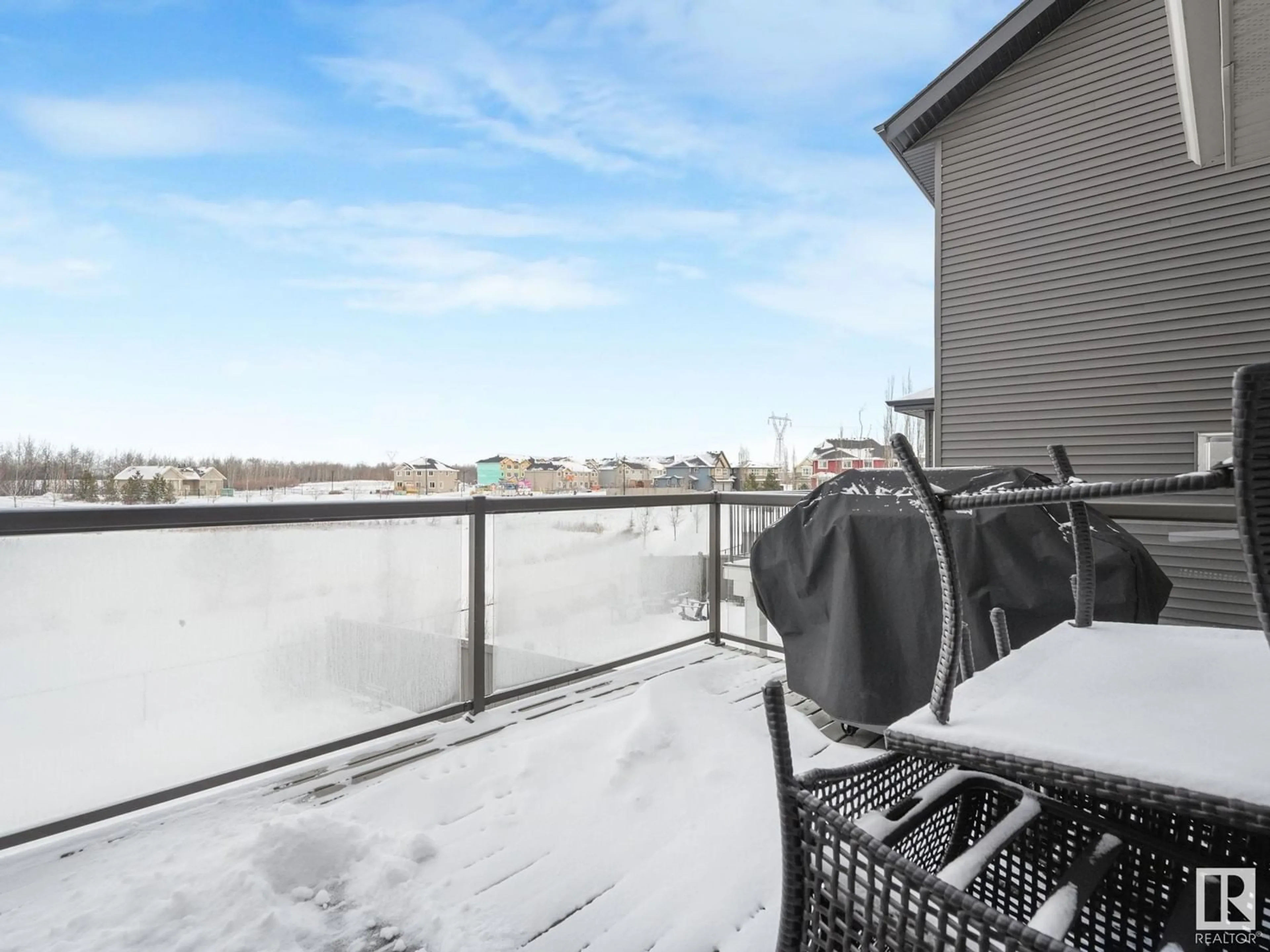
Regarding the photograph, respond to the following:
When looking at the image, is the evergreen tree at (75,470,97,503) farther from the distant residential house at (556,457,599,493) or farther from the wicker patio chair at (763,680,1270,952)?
the distant residential house at (556,457,599,493)

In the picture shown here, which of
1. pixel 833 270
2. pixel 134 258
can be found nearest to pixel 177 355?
pixel 134 258

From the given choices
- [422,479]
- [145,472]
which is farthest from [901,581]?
[422,479]

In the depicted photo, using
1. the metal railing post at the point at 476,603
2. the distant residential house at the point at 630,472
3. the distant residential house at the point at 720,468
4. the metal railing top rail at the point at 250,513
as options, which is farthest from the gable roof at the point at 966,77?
the metal railing post at the point at 476,603

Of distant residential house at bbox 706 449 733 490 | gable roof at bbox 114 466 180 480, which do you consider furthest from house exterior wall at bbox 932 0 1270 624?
gable roof at bbox 114 466 180 480

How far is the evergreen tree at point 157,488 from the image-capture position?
4070 mm

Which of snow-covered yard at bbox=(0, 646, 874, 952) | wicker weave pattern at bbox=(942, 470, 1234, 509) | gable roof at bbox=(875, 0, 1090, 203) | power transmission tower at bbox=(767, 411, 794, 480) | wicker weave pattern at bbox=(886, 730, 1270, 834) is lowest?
snow-covered yard at bbox=(0, 646, 874, 952)

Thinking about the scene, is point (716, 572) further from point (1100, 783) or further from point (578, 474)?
point (578, 474)

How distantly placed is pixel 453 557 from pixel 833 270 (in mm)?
20852

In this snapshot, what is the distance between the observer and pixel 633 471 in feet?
31.3

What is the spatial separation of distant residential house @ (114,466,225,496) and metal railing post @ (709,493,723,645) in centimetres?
281

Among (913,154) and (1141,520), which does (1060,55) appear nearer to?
(913,154)

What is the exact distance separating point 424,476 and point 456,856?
6.11m

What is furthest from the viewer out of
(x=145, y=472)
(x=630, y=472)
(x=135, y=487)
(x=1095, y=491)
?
(x=630, y=472)

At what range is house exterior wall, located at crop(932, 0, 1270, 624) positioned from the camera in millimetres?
5020
